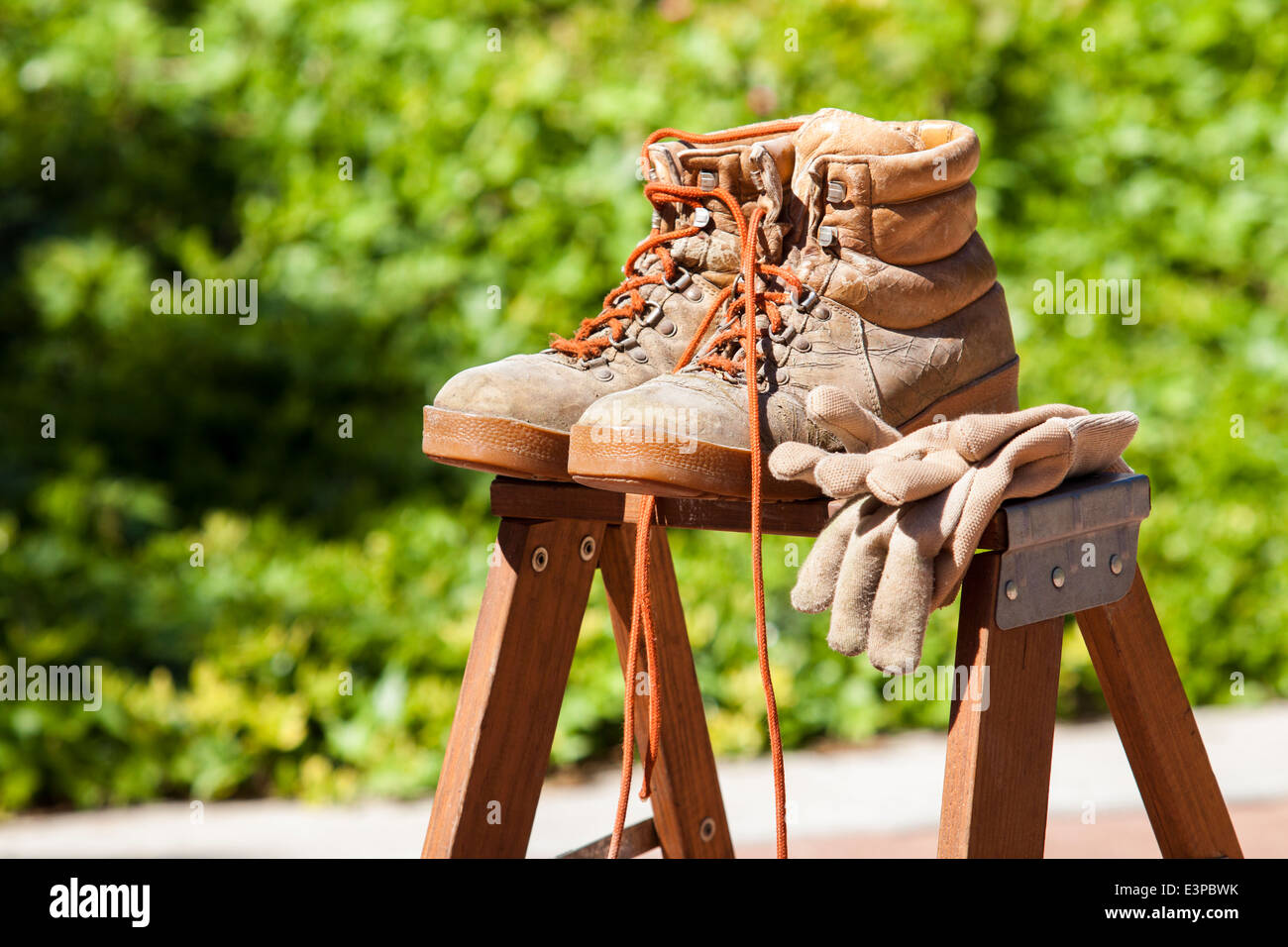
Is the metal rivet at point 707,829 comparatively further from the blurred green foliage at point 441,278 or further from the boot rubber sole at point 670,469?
the blurred green foliage at point 441,278

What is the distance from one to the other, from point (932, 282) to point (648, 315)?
362 mm

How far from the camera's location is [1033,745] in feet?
4.77

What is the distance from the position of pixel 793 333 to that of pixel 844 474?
11.2 inches

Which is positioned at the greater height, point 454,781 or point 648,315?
point 648,315

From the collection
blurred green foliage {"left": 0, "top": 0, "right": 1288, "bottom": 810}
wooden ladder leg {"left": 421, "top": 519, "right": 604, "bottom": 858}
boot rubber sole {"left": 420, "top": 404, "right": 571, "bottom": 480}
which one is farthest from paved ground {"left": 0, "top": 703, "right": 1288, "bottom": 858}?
boot rubber sole {"left": 420, "top": 404, "right": 571, "bottom": 480}

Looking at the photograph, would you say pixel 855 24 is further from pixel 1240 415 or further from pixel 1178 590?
pixel 1178 590

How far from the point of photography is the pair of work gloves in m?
1.37

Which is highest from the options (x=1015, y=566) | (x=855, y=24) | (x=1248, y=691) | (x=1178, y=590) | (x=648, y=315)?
(x=855, y=24)

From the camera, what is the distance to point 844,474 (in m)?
Result: 1.40

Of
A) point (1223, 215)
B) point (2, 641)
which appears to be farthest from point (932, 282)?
point (1223, 215)

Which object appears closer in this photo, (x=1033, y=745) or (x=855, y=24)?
(x=1033, y=745)

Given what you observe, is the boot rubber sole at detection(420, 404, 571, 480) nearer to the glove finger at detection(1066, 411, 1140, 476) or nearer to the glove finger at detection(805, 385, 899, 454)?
the glove finger at detection(805, 385, 899, 454)

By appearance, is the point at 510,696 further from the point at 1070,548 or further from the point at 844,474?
the point at 1070,548

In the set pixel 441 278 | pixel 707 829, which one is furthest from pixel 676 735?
pixel 441 278
